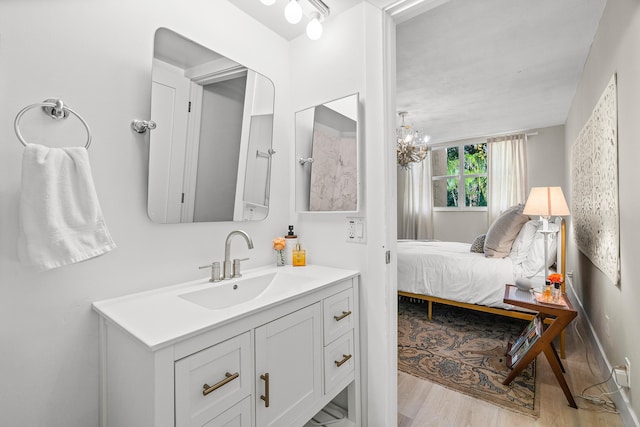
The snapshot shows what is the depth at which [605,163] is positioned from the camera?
1914 mm

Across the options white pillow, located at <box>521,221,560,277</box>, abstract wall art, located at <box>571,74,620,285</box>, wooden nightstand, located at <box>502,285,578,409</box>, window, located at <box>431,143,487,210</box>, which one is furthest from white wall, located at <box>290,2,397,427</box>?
window, located at <box>431,143,487,210</box>

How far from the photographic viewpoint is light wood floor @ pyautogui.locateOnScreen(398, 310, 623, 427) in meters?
1.61

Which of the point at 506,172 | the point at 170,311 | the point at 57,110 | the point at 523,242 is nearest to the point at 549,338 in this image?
the point at 523,242

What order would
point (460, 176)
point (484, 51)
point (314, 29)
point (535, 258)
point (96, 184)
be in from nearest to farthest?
point (96, 184) < point (314, 29) < point (484, 51) < point (535, 258) < point (460, 176)

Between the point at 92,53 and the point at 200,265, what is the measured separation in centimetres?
94

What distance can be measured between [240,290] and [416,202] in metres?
5.00

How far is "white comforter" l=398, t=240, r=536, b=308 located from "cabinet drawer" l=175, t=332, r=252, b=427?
7.81ft

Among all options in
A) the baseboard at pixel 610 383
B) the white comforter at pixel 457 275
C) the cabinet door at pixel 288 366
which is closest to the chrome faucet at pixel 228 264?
the cabinet door at pixel 288 366

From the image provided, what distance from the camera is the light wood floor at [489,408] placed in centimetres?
161

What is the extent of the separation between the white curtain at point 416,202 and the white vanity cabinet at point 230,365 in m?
4.70

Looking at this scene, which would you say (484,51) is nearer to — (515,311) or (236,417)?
(515,311)

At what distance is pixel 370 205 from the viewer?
150cm

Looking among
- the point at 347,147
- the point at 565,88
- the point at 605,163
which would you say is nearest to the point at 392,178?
the point at 347,147

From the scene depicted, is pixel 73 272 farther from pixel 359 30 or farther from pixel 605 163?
pixel 605 163
